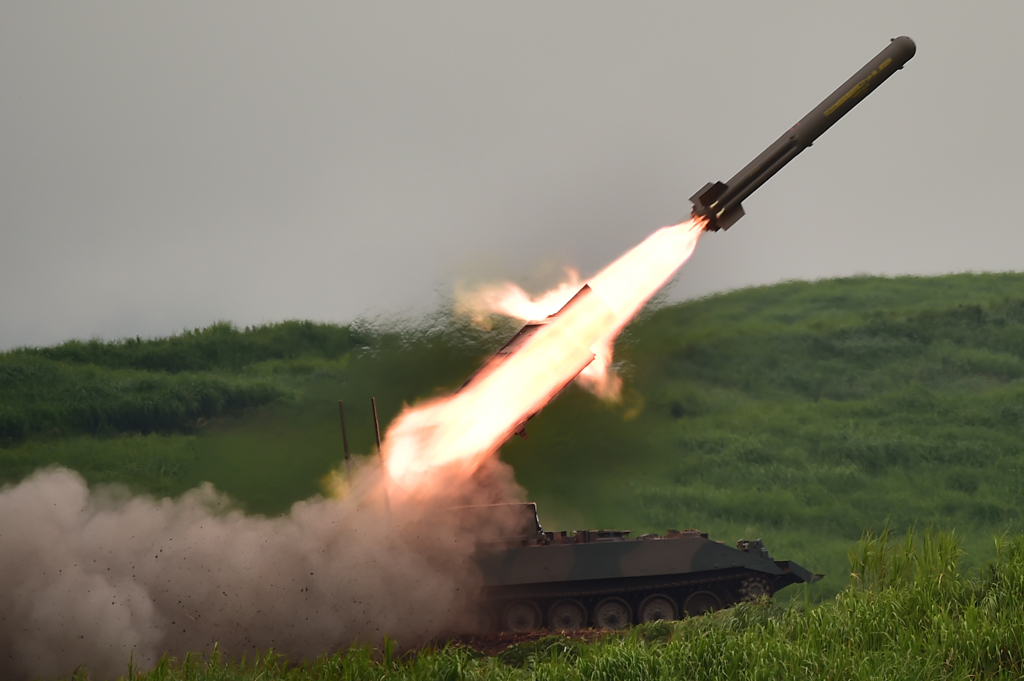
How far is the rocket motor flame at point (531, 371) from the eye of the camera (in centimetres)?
1741

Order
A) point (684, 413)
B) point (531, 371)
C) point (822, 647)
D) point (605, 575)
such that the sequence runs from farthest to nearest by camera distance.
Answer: point (684, 413) → point (605, 575) → point (531, 371) → point (822, 647)

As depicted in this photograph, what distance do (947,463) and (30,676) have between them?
82.0 ft

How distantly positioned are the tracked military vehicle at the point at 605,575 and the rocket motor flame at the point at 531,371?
127 centimetres

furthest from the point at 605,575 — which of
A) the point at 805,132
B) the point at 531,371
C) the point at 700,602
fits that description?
the point at 805,132

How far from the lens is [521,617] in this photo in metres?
18.6

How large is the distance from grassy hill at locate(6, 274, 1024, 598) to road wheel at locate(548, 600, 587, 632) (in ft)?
17.6

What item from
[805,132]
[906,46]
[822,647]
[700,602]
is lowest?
[822,647]

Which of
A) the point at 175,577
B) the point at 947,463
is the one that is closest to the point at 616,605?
the point at 175,577

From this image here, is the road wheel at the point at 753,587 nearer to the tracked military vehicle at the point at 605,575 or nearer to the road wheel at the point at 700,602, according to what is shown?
the tracked military vehicle at the point at 605,575

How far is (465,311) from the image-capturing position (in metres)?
26.2

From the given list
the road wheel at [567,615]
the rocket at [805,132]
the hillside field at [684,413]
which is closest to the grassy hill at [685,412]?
the hillside field at [684,413]

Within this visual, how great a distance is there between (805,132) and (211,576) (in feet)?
38.1

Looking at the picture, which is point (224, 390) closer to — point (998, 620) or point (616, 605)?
point (616, 605)

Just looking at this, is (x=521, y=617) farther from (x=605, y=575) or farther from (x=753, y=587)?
(x=753, y=587)
